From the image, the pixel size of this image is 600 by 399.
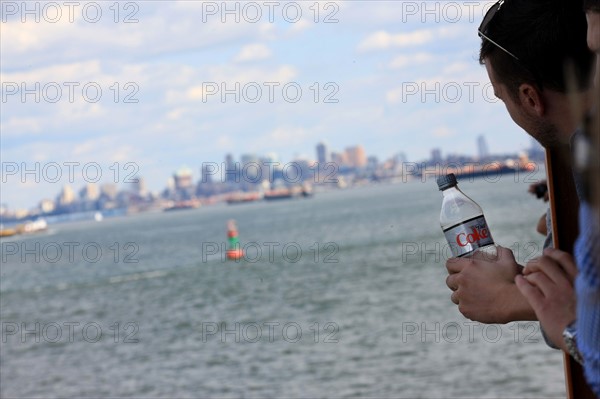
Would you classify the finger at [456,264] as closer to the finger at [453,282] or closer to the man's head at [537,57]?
the finger at [453,282]

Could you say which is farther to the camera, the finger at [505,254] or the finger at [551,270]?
the finger at [505,254]

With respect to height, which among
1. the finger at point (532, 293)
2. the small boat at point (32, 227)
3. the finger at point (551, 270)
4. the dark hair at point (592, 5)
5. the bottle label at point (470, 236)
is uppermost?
the dark hair at point (592, 5)

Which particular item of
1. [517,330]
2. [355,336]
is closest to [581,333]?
[517,330]

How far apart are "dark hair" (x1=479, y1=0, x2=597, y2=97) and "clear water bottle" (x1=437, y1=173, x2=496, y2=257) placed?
253 mm

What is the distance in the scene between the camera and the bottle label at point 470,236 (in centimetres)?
216

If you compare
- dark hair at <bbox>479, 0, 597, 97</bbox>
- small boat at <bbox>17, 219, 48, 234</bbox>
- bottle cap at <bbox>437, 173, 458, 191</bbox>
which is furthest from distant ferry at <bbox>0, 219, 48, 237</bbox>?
dark hair at <bbox>479, 0, 597, 97</bbox>

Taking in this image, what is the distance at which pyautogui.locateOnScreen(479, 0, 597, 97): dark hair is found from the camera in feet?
7.16

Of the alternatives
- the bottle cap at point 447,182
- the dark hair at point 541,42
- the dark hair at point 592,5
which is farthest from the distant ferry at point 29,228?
the dark hair at point 592,5

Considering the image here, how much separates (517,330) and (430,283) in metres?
15.7

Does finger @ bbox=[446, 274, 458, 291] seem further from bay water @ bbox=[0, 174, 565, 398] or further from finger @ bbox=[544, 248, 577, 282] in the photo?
bay water @ bbox=[0, 174, 565, 398]

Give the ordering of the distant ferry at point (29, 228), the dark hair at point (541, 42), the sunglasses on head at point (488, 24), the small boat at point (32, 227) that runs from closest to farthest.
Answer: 1. the dark hair at point (541, 42)
2. the sunglasses on head at point (488, 24)
3. the distant ferry at point (29, 228)
4. the small boat at point (32, 227)

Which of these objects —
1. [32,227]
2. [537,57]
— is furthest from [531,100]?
[32,227]

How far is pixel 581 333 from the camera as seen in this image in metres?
1.42

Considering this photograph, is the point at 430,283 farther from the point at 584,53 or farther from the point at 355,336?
the point at 584,53
